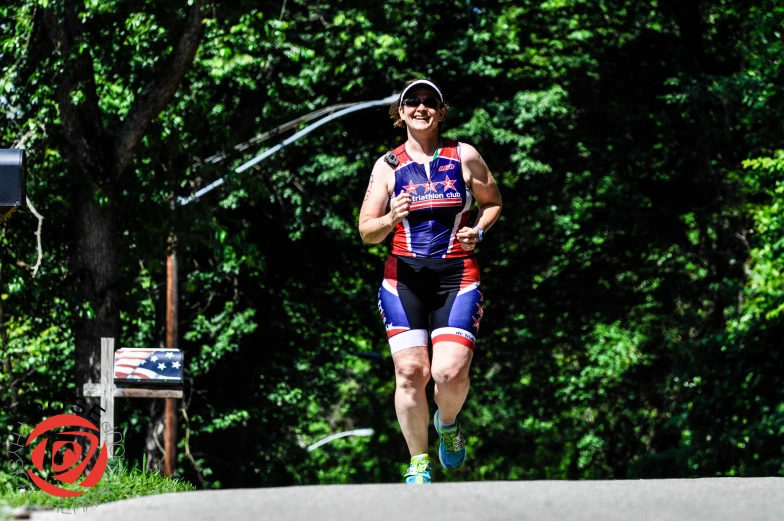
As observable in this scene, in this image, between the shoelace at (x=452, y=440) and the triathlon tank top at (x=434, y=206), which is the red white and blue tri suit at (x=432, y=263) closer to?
the triathlon tank top at (x=434, y=206)

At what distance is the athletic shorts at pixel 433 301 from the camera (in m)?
6.82

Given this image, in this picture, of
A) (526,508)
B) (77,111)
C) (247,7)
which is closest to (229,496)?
(526,508)

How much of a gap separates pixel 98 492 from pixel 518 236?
19428 mm

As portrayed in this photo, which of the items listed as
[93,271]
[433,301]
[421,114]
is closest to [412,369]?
[433,301]

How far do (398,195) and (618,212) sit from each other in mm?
18225

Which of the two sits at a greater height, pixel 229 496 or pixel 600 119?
pixel 600 119

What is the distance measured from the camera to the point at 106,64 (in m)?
15.3

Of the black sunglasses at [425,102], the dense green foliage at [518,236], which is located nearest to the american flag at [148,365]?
the dense green foliage at [518,236]

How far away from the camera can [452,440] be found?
7113 millimetres

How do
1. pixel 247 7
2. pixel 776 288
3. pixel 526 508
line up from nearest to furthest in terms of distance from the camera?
pixel 526 508 < pixel 247 7 < pixel 776 288

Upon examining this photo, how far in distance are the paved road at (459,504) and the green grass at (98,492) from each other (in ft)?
2.42

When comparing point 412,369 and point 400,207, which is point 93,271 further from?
point 400,207

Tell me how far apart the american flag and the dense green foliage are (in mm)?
4324

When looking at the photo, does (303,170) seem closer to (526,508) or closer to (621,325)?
(621,325)
